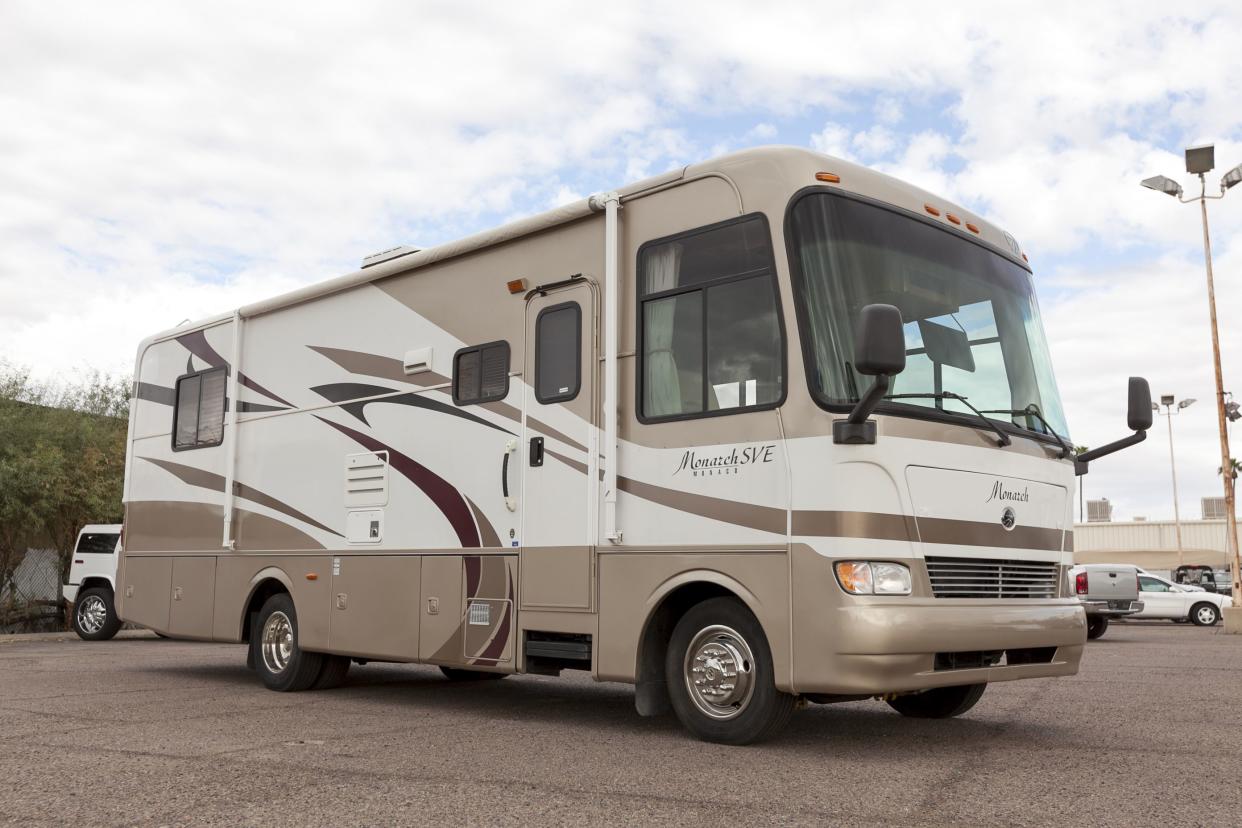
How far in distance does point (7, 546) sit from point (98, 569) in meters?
5.68

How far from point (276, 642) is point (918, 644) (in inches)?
250

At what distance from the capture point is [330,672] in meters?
10.6

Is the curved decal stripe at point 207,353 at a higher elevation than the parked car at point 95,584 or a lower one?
higher

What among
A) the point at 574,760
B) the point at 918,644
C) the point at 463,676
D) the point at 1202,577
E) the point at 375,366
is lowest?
the point at 574,760

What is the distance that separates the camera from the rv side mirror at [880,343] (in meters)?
6.17

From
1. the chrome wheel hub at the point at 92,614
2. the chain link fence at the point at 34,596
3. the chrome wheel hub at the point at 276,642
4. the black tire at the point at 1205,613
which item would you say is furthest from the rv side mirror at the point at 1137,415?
the black tire at the point at 1205,613

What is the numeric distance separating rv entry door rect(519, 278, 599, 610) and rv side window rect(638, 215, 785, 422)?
0.52 metres

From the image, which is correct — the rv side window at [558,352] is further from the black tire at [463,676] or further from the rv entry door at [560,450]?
the black tire at [463,676]

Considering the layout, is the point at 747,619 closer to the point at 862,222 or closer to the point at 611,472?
the point at 611,472

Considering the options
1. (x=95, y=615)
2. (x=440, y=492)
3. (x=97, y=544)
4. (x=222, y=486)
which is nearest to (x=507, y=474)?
(x=440, y=492)

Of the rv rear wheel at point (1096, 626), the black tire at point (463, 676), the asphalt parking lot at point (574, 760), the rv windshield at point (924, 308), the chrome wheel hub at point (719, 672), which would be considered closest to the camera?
the asphalt parking lot at point (574, 760)

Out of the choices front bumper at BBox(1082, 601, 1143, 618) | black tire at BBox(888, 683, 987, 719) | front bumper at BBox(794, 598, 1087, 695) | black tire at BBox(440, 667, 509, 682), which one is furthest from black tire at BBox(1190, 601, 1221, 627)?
front bumper at BBox(794, 598, 1087, 695)

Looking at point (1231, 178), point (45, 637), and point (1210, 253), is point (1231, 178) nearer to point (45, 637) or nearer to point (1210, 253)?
point (1210, 253)

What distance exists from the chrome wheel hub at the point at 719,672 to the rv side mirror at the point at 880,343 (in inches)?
73.2
